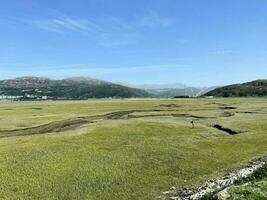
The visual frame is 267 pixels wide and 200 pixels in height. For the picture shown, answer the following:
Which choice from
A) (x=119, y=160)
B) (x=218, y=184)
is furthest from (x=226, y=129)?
(x=218, y=184)

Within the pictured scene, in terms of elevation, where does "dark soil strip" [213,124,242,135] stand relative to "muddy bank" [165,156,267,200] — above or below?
above

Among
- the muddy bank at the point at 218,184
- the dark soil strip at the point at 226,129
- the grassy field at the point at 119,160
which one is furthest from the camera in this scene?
the dark soil strip at the point at 226,129

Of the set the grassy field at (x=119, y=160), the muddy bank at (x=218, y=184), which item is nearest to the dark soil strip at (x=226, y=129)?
the grassy field at (x=119, y=160)

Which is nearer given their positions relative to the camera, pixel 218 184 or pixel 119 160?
pixel 218 184

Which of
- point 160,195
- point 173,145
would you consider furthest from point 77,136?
point 160,195

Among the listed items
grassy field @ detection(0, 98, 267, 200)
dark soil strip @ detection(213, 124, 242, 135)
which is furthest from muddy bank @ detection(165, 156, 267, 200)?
dark soil strip @ detection(213, 124, 242, 135)

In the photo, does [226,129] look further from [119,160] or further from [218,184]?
[218,184]

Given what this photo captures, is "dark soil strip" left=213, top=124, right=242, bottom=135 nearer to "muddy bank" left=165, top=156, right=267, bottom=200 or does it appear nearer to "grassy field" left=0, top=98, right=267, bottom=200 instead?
"grassy field" left=0, top=98, right=267, bottom=200

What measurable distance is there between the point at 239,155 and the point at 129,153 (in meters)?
12.9

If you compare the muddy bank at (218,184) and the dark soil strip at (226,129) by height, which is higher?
the dark soil strip at (226,129)

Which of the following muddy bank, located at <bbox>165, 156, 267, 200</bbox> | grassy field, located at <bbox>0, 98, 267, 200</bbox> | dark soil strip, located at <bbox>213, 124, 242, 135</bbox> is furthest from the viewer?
dark soil strip, located at <bbox>213, 124, 242, 135</bbox>

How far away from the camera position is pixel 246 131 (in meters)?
72.3

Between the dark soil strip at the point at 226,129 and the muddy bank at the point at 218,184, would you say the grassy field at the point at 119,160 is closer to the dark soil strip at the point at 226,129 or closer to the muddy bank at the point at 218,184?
the dark soil strip at the point at 226,129

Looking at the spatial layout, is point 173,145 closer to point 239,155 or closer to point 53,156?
point 239,155
